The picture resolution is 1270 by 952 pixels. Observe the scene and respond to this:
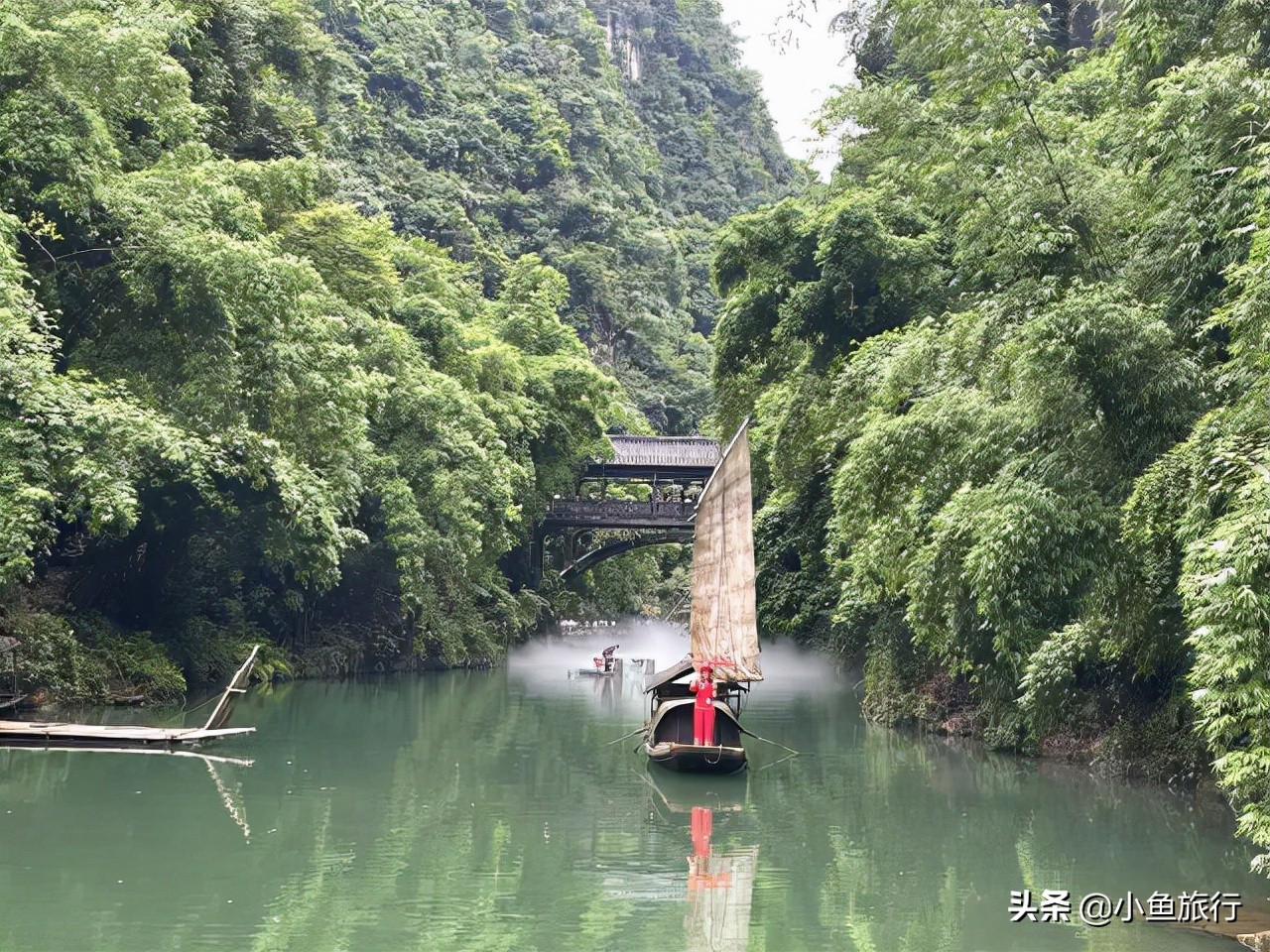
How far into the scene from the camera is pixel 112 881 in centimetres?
1027

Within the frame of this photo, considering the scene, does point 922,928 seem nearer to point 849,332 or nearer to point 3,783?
point 3,783

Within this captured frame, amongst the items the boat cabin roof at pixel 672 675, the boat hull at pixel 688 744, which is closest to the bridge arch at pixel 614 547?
the boat cabin roof at pixel 672 675

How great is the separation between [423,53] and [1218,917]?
55776 mm

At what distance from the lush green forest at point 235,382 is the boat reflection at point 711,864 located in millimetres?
7318

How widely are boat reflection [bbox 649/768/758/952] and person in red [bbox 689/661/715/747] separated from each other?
1.46 feet

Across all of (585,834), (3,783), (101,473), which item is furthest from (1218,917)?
(101,473)

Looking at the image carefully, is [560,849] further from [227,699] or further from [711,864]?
[227,699]

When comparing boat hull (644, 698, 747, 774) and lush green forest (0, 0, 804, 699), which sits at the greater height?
lush green forest (0, 0, 804, 699)

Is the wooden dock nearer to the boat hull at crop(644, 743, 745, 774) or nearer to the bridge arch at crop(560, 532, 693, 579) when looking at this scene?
the boat hull at crop(644, 743, 745, 774)

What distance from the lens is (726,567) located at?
19016mm

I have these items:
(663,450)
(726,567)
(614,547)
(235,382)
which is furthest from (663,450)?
(726,567)

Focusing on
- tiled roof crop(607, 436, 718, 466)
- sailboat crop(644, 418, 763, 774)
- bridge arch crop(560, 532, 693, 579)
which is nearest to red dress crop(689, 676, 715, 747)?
sailboat crop(644, 418, 763, 774)

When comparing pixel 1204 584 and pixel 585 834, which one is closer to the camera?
pixel 1204 584

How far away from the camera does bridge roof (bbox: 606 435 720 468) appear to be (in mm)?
40125
